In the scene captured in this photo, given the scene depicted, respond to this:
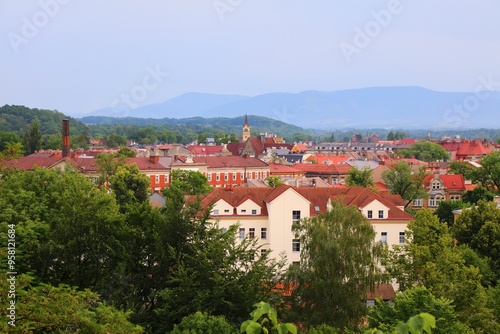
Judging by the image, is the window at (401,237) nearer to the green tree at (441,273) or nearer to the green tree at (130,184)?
the green tree at (441,273)

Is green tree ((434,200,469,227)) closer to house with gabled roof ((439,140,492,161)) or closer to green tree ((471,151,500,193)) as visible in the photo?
green tree ((471,151,500,193))

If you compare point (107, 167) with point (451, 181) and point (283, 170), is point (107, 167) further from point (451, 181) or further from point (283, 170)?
point (451, 181)

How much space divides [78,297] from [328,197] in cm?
2420

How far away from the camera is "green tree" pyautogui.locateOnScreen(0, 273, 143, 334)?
56.9 feet

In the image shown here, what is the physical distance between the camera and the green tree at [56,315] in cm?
1733

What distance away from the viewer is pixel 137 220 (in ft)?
85.2

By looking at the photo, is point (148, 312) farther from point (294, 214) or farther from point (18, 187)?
point (294, 214)

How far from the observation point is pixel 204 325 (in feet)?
65.5

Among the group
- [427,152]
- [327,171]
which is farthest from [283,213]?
[427,152]

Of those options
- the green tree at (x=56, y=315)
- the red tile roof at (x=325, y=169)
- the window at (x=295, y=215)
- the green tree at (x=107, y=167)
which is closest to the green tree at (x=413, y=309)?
the green tree at (x=56, y=315)

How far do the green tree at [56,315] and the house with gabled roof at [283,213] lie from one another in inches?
785

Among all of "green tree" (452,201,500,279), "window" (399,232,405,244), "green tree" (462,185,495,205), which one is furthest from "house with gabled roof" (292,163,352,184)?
"window" (399,232,405,244)

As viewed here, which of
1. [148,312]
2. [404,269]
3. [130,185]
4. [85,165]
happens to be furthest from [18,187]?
[85,165]

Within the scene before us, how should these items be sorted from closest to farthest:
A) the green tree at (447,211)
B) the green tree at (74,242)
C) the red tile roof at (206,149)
A: the green tree at (74,242) → the green tree at (447,211) → the red tile roof at (206,149)
